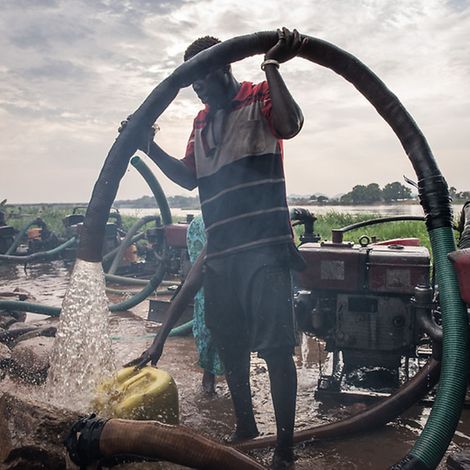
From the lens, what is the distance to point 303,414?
11.0 ft

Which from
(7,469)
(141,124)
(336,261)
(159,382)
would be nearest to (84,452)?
(7,469)

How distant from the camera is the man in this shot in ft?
8.53

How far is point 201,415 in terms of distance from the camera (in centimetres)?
339

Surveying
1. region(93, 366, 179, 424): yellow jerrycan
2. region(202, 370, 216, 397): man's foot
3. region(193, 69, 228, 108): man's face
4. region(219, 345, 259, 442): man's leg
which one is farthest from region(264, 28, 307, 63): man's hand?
region(202, 370, 216, 397): man's foot

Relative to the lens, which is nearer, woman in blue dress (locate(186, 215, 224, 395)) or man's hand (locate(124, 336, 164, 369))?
man's hand (locate(124, 336, 164, 369))

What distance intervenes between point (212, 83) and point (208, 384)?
2270mm

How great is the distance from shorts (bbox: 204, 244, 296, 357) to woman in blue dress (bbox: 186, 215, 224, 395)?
90 centimetres

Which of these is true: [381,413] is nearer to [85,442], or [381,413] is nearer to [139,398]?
[139,398]

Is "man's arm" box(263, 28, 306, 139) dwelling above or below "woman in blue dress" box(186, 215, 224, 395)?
A: above

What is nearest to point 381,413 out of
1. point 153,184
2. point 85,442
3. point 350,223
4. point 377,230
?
point 85,442

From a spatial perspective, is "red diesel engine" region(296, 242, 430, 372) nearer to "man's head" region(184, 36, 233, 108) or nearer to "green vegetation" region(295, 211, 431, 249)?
"man's head" region(184, 36, 233, 108)

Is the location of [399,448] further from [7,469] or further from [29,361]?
[29,361]

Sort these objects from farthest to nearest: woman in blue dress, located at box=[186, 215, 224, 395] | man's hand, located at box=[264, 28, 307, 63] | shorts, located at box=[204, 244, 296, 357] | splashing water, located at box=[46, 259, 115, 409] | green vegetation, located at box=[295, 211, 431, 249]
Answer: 1. green vegetation, located at box=[295, 211, 431, 249]
2. woman in blue dress, located at box=[186, 215, 224, 395]
3. shorts, located at box=[204, 244, 296, 357]
4. splashing water, located at box=[46, 259, 115, 409]
5. man's hand, located at box=[264, 28, 307, 63]

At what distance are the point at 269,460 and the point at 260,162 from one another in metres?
1.61
